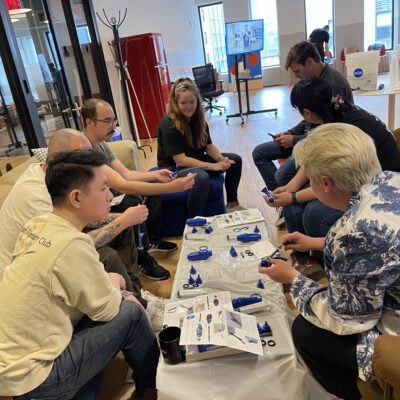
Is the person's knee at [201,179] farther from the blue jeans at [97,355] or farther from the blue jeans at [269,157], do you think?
the blue jeans at [97,355]

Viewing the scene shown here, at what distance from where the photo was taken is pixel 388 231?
0.97m

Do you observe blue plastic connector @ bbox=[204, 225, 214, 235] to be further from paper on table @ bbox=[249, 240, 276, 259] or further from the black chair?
the black chair

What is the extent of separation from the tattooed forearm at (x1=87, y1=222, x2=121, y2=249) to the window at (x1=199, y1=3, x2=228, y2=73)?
10706 millimetres

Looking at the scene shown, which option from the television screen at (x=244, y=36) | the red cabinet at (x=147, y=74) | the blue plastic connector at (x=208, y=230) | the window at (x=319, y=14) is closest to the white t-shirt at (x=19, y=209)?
the blue plastic connector at (x=208, y=230)

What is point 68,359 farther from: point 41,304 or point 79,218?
point 79,218

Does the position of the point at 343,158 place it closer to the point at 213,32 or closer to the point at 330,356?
the point at 330,356

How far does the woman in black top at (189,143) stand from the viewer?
9.02ft

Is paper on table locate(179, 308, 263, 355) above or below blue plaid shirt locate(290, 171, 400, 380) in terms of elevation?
below

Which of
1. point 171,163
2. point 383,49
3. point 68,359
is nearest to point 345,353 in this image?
point 68,359

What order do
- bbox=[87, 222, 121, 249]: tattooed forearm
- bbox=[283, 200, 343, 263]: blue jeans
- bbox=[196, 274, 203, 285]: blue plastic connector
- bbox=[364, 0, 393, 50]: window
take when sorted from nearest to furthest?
bbox=[196, 274, 203, 285]: blue plastic connector < bbox=[87, 222, 121, 249]: tattooed forearm < bbox=[283, 200, 343, 263]: blue jeans < bbox=[364, 0, 393, 50]: window

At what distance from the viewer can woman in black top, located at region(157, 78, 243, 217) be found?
2750mm

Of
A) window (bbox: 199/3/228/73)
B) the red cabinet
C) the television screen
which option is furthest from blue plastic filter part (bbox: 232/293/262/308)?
window (bbox: 199/3/228/73)

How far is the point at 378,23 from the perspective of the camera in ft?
33.9

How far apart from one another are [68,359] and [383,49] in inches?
442
